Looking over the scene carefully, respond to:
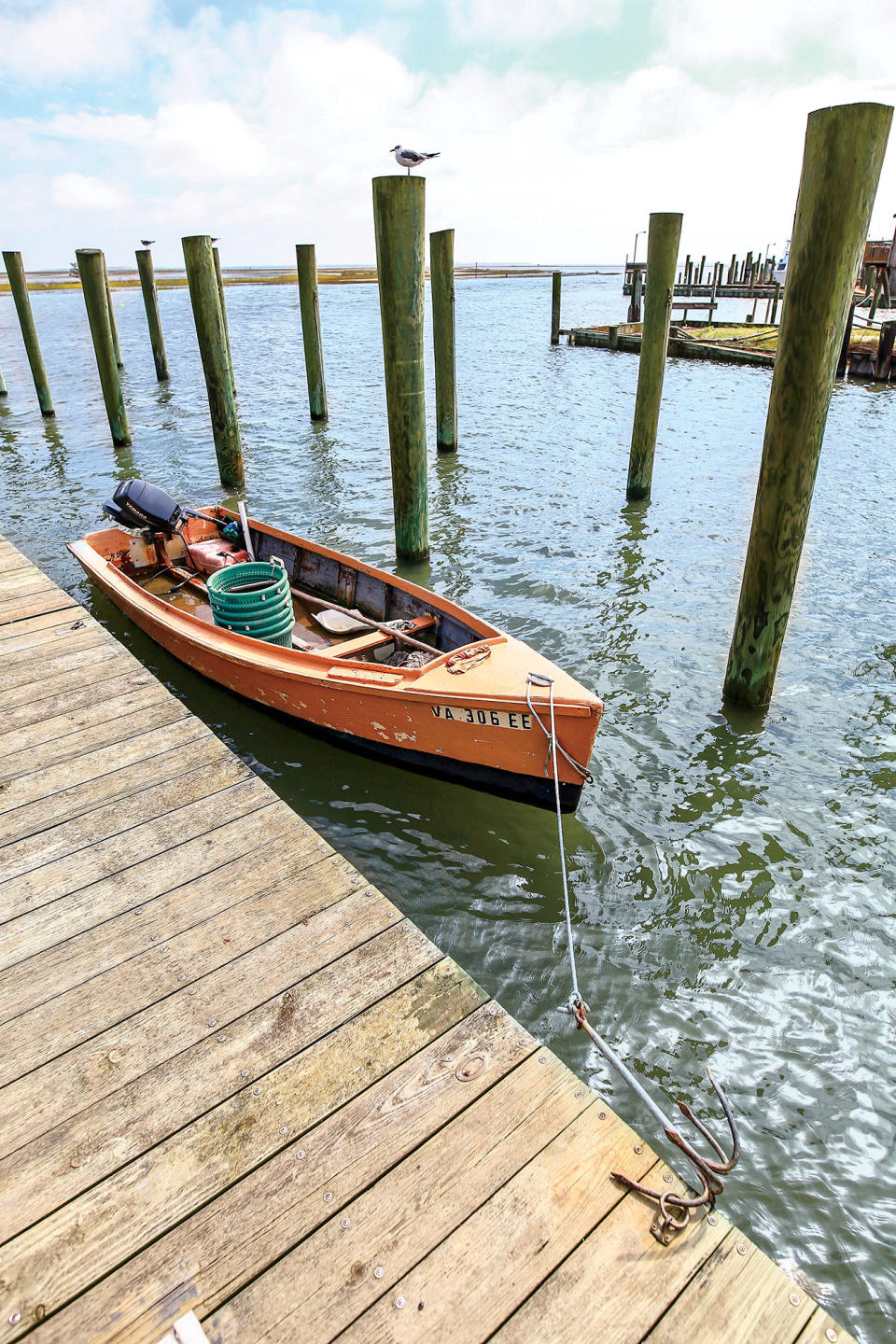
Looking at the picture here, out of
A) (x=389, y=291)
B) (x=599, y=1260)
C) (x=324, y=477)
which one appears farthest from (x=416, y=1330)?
(x=324, y=477)

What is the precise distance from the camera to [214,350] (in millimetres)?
11680

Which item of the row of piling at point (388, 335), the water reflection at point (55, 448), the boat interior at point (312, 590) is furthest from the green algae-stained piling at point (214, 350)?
the boat interior at point (312, 590)

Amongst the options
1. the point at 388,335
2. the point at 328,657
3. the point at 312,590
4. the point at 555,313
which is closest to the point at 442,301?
the point at 388,335

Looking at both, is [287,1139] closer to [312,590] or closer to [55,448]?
[312,590]

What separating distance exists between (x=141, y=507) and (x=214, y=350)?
541cm

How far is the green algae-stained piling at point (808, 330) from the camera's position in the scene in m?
4.45

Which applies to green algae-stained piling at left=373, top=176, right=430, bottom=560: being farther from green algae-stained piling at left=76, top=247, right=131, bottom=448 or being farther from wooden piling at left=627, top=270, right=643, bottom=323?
wooden piling at left=627, top=270, right=643, bottom=323

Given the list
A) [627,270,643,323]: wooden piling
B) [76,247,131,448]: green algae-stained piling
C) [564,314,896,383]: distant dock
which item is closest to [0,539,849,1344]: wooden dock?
[76,247,131,448]: green algae-stained piling

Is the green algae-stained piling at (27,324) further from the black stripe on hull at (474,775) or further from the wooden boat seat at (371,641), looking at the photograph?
the black stripe on hull at (474,775)

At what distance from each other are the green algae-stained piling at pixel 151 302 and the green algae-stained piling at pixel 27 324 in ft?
8.92

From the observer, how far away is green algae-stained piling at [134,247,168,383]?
772 inches

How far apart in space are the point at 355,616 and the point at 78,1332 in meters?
5.47

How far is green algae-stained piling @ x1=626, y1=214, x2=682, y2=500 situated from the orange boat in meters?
5.46

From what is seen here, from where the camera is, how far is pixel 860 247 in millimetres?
4527
